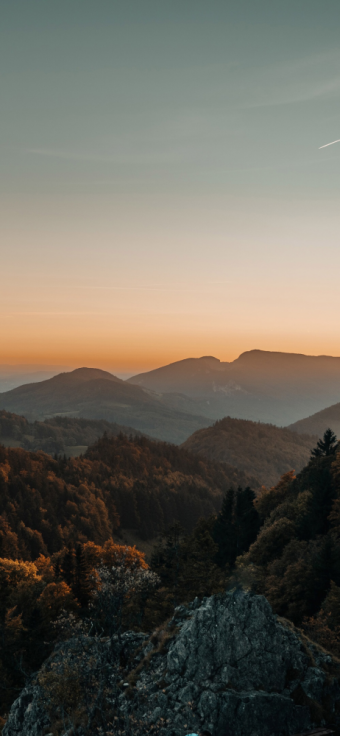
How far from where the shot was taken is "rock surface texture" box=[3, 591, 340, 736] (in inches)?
1226

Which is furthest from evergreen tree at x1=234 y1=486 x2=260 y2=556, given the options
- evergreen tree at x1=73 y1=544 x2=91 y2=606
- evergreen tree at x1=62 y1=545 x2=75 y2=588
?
evergreen tree at x1=62 y1=545 x2=75 y2=588

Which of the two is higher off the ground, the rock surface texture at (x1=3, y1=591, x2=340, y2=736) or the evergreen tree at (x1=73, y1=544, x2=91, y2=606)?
the rock surface texture at (x1=3, y1=591, x2=340, y2=736)

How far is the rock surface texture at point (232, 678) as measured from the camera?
102 ft

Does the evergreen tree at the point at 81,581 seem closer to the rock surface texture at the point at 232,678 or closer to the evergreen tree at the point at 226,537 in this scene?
the evergreen tree at the point at 226,537

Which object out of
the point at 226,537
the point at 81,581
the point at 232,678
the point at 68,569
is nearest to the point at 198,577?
the point at 226,537

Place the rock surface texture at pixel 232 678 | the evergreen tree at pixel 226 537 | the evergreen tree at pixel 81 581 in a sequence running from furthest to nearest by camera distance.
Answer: the evergreen tree at pixel 226 537 → the evergreen tree at pixel 81 581 → the rock surface texture at pixel 232 678

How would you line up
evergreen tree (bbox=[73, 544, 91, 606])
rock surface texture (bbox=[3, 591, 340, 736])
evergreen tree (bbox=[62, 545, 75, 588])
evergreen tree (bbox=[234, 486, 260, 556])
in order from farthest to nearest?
evergreen tree (bbox=[234, 486, 260, 556]) < evergreen tree (bbox=[62, 545, 75, 588]) < evergreen tree (bbox=[73, 544, 91, 606]) < rock surface texture (bbox=[3, 591, 340, 736])

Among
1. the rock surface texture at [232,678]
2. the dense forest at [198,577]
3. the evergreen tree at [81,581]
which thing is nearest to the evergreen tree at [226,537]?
the dense forest at [198,577]

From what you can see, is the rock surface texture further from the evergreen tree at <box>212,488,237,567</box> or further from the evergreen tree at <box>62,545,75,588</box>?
the evergreen tree at <box>212,488,237,567</box>

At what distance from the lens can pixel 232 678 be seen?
33.3 meters

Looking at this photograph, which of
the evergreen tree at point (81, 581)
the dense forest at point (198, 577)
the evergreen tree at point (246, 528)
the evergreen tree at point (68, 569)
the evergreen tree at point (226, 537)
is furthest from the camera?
the evergreen tree at point (226, 537)

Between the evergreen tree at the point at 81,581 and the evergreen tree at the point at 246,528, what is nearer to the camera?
the evergreen tree at the point at 81,581

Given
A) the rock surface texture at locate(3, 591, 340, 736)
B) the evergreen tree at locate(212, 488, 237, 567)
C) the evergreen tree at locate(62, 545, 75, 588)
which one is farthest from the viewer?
the evergreen tree at locate(212, 488, 237, 567)

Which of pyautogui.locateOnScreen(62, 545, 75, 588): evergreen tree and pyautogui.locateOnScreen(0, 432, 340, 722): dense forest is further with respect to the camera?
pyautogui.locateOnScreen(62, 545, 75, 588): evergreen tree
